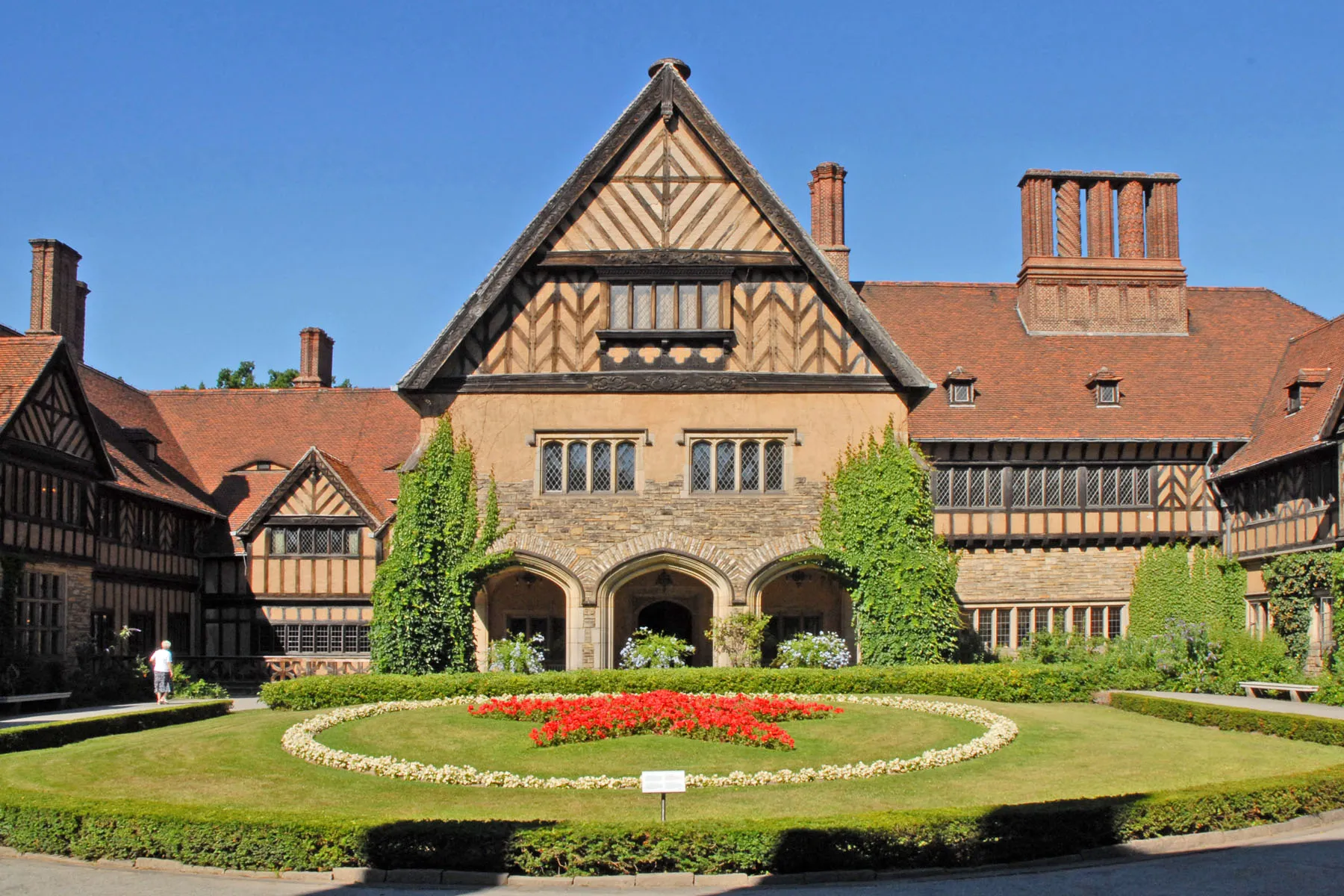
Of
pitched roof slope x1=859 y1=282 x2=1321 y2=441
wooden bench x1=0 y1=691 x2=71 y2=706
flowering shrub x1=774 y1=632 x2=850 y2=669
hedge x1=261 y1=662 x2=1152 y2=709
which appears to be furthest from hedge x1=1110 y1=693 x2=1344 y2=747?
wooden bench x1=0 y1=691 x2=71 y2=706

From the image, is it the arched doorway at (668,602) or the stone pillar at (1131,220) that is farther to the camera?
the stone pillar at (1131,220)

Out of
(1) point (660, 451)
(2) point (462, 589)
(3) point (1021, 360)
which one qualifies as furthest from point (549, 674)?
(3) point (1021, 360)

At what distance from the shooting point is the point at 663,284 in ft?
88.5

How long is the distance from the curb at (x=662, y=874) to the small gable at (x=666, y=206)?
55.7 ft

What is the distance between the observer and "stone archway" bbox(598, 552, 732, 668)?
86.8 feet

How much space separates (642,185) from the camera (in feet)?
89.2

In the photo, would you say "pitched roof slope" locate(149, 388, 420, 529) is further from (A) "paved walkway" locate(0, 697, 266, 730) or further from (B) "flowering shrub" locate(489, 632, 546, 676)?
(B) "flowering shrub" locate(489, 632, 546, 676)

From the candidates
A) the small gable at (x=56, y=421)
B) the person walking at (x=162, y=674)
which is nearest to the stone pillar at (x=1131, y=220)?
the person walking at (x=162, y=674)

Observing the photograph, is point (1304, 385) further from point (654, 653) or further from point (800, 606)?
point (654, 653)

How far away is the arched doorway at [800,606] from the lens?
1133 inches

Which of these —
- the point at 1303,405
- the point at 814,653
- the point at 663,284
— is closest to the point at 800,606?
the point at 814,653

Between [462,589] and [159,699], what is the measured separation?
7.71 metres

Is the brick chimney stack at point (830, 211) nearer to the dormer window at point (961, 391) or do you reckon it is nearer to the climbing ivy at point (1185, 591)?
the dormer window at point (961, 391)

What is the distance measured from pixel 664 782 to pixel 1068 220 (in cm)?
2829
